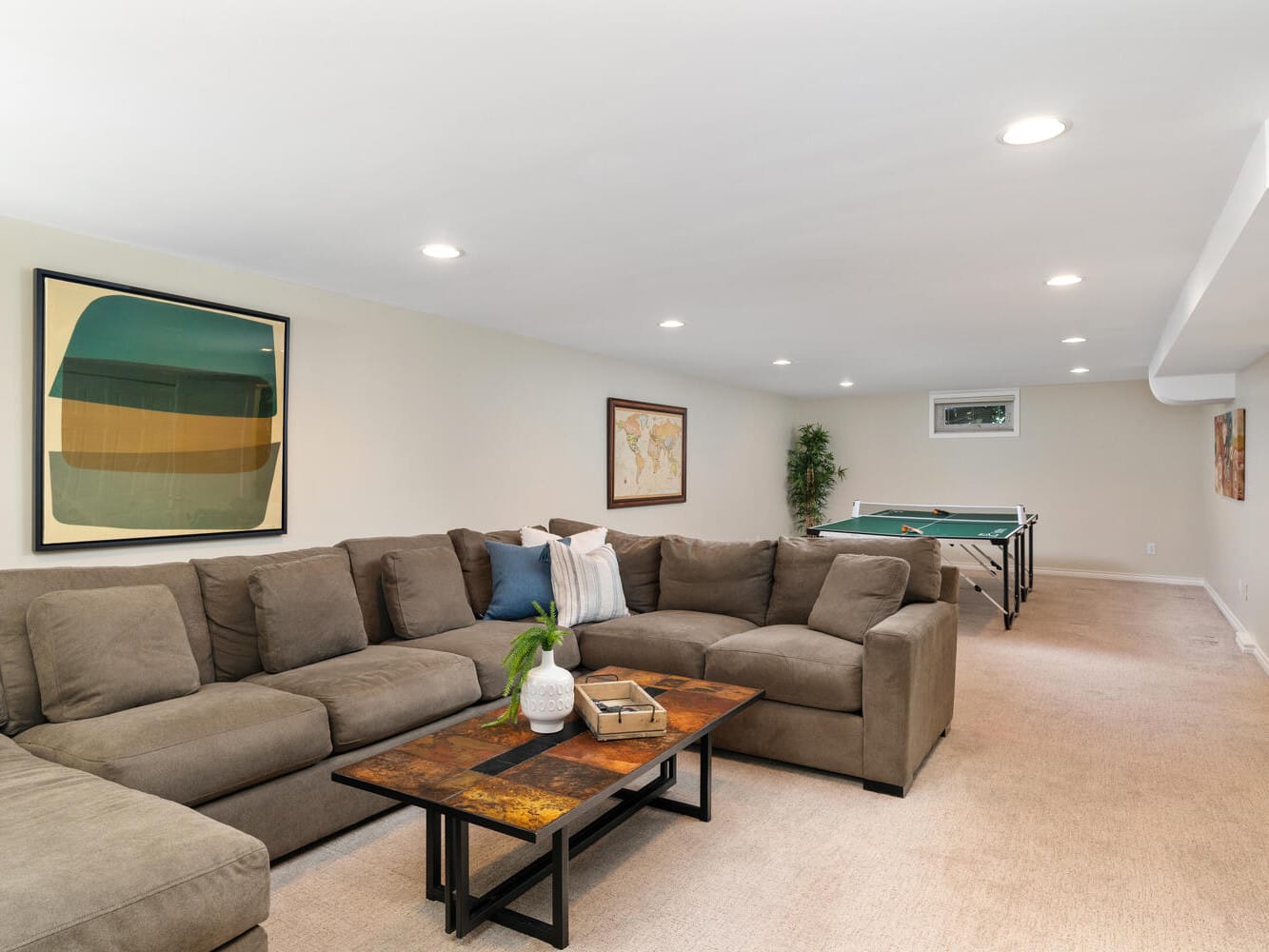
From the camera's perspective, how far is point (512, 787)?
6.51 ft

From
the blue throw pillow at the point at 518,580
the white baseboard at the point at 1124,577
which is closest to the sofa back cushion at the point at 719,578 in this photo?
the blue throw pillow at the point at 518,580

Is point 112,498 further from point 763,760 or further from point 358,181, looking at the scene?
point 763,760

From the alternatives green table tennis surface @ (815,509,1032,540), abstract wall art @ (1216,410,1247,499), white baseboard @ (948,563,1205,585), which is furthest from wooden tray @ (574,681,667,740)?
white baseboard @ (948,563,1205,585)

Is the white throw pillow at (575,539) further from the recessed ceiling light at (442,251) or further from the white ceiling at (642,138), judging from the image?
the recessed ceiling light at (442,251)

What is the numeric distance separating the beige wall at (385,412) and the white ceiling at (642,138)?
0.17 meters

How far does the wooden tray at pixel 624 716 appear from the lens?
233cm

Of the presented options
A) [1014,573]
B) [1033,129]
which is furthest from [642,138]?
[1014,573]

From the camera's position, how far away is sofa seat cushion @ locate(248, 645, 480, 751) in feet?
8.64

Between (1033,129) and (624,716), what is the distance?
2.03 meters

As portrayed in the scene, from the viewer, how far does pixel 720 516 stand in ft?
26.1

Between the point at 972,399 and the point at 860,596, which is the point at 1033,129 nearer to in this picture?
the point at 860,596

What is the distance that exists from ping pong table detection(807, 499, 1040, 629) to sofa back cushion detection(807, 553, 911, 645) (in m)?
2.26

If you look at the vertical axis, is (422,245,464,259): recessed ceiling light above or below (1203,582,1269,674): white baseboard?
above

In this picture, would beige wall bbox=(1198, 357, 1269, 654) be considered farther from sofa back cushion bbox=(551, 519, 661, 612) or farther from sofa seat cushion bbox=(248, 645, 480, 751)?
sofa seat cushion bbox=(248, 645, 480, 751)
